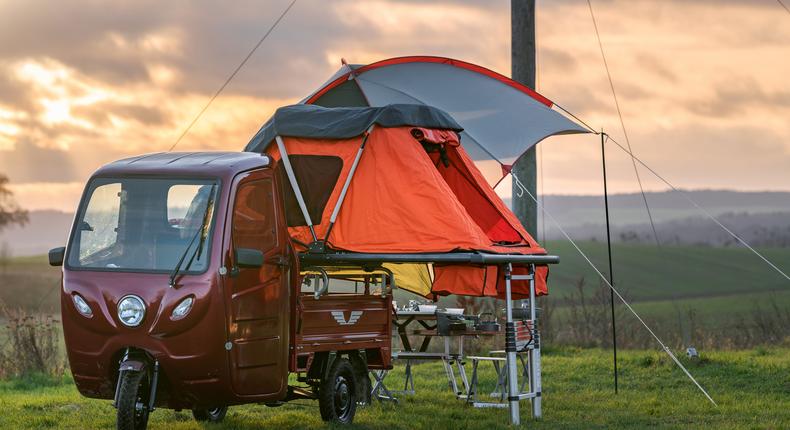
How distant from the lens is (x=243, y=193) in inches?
430

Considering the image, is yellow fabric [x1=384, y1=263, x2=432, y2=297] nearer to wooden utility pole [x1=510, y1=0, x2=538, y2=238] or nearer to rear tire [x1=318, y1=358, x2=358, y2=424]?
wooden utility pole [x1=510, y1=0, x2=538, y2=238]

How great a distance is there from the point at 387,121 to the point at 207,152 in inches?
89.5

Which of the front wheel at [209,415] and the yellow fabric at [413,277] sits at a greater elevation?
the yellow fabric at [413,277]

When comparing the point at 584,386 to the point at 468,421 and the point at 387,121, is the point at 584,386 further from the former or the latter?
the point at 387,121

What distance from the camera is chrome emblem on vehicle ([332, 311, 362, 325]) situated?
12.3m

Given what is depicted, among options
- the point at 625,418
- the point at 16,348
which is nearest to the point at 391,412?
the point at 625,418

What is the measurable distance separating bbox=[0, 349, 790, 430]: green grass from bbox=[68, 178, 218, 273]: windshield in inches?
96.1

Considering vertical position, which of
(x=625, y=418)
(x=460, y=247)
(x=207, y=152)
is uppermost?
(x=207, y=152)

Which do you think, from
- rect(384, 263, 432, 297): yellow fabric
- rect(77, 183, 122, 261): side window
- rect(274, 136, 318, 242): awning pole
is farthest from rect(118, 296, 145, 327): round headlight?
rect(384, 263, 432, 297): yellow fabric

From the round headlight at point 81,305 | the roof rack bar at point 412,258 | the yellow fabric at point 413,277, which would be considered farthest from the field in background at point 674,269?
the round headlight at point 81,305

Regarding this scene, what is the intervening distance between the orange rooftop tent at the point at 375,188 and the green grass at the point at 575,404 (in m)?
1.75

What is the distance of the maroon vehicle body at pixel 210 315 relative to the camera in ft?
33.8

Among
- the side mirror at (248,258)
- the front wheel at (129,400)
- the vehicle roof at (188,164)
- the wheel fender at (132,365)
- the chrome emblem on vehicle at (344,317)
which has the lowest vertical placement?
the front wheel at (129,400)

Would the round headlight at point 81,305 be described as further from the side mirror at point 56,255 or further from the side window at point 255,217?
the side window at point 255,217
